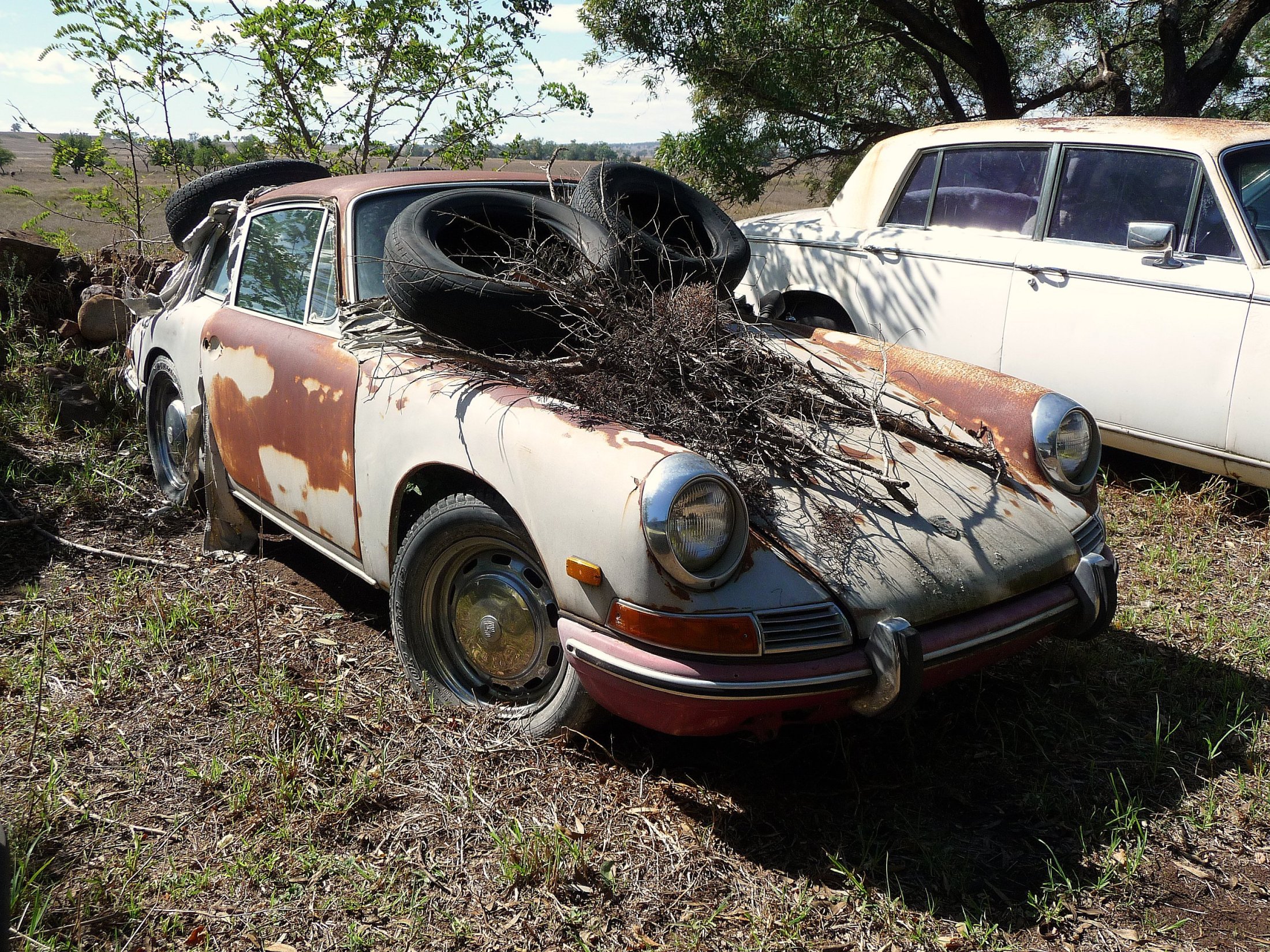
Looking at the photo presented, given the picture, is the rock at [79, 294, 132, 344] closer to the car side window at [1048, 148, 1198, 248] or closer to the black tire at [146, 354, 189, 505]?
the black tire at [146, 354, 189, 505]

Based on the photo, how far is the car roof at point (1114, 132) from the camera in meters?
4.73

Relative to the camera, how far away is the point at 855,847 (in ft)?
8.39

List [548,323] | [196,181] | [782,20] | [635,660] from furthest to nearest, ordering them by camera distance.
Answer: [782,20], [196,181], [548,323], [635,660]

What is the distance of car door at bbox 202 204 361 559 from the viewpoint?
338 cm

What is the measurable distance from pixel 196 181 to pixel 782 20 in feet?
20.1

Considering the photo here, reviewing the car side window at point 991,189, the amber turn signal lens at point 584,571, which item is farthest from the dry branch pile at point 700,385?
the car side window at point 991,189

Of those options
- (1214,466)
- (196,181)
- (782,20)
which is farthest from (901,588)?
(782,20)

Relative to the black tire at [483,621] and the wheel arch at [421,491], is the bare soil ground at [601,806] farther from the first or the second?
the wheel arch at [421,491]

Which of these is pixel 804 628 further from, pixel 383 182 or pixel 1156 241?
pixel 1156 241

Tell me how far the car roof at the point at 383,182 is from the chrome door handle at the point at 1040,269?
241 cm

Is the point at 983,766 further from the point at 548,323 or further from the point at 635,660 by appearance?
the point at 548,323

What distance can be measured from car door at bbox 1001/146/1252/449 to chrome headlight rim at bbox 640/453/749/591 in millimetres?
3090

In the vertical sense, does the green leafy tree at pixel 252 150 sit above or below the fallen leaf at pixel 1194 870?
above

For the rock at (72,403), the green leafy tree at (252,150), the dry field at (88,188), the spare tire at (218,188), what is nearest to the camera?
the spare tire at (218,188)
